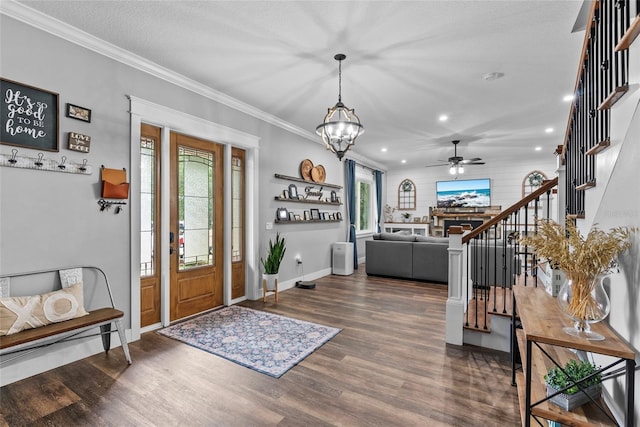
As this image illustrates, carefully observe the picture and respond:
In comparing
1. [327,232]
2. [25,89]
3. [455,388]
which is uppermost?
[25,89]

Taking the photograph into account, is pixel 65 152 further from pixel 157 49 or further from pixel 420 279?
pixel 420 279

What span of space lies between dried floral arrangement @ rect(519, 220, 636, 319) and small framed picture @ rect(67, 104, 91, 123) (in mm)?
3553

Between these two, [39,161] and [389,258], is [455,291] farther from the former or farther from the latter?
[39,161]

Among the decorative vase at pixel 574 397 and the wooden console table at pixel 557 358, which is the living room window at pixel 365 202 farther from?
the decorative vase at pixel 574 397

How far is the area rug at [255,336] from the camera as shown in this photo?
2.73 metres

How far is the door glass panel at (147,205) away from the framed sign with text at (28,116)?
32.2 inches

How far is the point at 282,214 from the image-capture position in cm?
516

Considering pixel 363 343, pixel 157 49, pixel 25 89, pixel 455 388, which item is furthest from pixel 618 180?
pixel 25 89

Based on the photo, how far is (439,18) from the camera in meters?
2.50

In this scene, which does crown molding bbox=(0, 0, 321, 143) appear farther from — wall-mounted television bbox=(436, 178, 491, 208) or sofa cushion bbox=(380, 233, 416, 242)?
wall-mounted television bbox=(436, 178, 491, 208)

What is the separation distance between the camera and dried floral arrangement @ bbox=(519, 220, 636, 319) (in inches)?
51.3

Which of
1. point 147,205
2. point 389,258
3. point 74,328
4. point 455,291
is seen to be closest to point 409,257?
point 389,258

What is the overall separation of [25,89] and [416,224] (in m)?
8.81

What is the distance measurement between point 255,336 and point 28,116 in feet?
9.00
